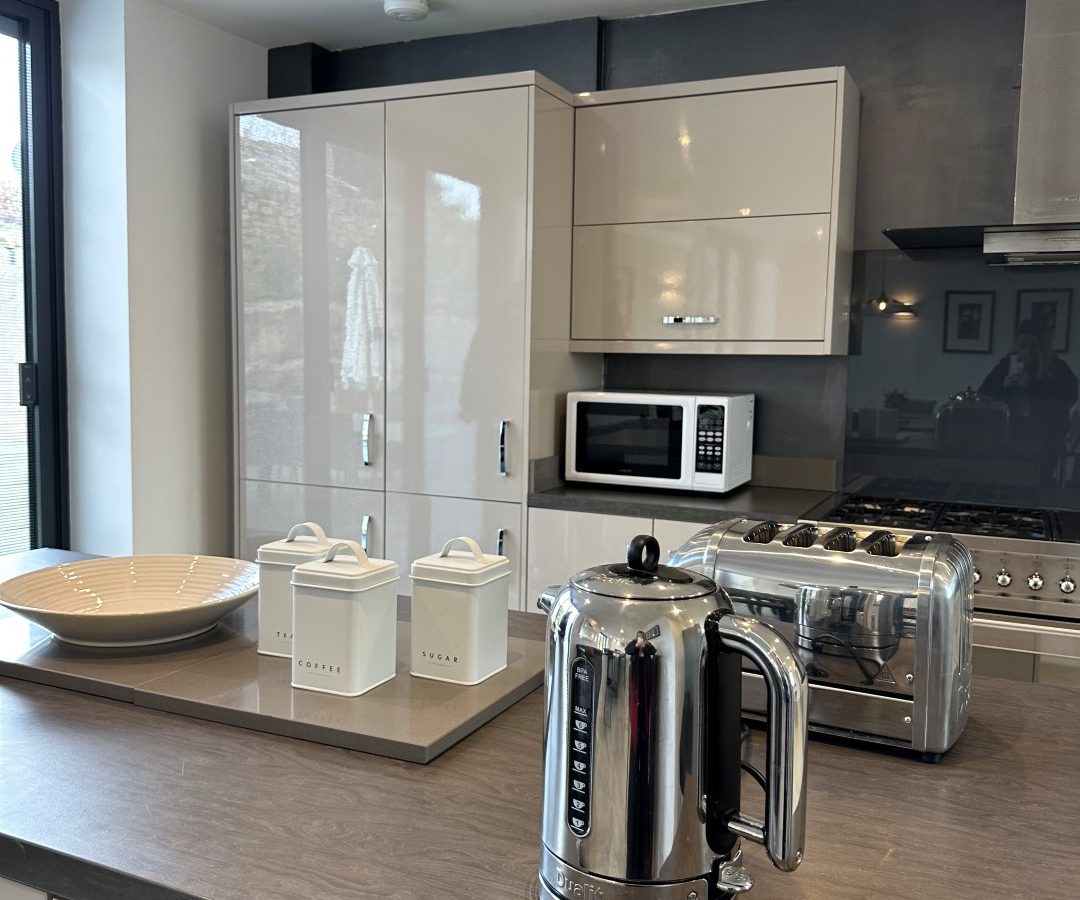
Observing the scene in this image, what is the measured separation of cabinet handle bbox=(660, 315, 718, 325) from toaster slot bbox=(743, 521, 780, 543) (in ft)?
5.90

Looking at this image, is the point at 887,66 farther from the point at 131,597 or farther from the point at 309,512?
the point at 131,597

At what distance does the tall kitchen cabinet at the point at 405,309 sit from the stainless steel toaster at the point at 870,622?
6.03 ft

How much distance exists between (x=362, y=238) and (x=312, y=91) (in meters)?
0.90

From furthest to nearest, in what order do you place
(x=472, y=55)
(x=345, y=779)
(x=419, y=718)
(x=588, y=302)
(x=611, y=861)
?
(x=472, y=55)
(x=588, y=302)
(x=419, y=718)
(x=345, y=779)
(x=611, y=861)


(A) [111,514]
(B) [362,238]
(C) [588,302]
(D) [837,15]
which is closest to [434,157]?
(B) [362,238]

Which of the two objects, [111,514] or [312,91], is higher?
[312,91]

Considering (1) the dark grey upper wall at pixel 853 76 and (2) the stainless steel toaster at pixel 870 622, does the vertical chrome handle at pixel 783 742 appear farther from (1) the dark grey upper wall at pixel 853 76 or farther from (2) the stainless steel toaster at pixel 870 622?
(1) the dark grey upper wall at pixel 853 76

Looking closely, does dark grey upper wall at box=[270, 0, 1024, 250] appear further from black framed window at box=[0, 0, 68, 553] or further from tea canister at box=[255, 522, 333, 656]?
tea canister at box=[255, 522, 333, 656]

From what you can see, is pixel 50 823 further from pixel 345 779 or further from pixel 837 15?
pixel 837 15

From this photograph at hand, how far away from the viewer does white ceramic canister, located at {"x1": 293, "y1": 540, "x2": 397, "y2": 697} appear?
121 centimetres

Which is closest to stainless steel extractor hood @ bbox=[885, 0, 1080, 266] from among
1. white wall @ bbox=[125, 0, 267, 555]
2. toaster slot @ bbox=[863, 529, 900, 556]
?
toaster slot @ bbox=[863, 529, 900, 556]

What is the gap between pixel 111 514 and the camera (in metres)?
3.36

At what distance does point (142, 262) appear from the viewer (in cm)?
332

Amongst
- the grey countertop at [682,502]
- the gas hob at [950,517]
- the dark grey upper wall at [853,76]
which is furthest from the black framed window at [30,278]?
the gas hob at [950,517]
